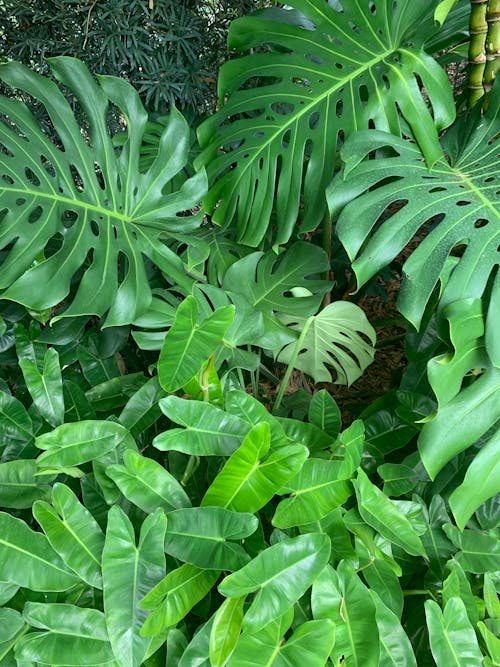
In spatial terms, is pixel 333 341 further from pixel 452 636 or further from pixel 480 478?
pixel 452 636

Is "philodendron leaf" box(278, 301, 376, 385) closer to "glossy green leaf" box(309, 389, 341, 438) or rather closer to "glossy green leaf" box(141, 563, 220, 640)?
"glossy green leaf" box(309, 389, 341, 438)

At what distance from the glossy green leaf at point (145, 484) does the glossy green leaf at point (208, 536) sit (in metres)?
0.05

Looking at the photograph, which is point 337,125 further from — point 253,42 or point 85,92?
point 85,92

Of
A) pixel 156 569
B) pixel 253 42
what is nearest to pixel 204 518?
pixel 156 569

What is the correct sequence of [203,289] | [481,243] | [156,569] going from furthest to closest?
[203,289]
[481,243]
[156,569]

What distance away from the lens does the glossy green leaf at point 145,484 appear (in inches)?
29.8

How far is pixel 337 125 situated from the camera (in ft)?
3.68

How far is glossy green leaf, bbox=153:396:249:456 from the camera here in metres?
0.78

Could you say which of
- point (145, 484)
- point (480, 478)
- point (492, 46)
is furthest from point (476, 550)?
point (492, 46)

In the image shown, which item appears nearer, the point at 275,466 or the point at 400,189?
the point at 275,466

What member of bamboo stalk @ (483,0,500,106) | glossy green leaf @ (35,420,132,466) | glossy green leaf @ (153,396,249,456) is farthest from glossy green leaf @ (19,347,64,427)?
bamboo stalk @ (483,0,500,106)

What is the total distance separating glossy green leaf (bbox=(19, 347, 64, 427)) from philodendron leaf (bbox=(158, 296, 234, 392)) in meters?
0.21

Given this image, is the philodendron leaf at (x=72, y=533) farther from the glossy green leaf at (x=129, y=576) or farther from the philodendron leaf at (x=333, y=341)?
the philodendron leaf at (x=333, y=341)

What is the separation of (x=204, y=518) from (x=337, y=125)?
0.80 meters
